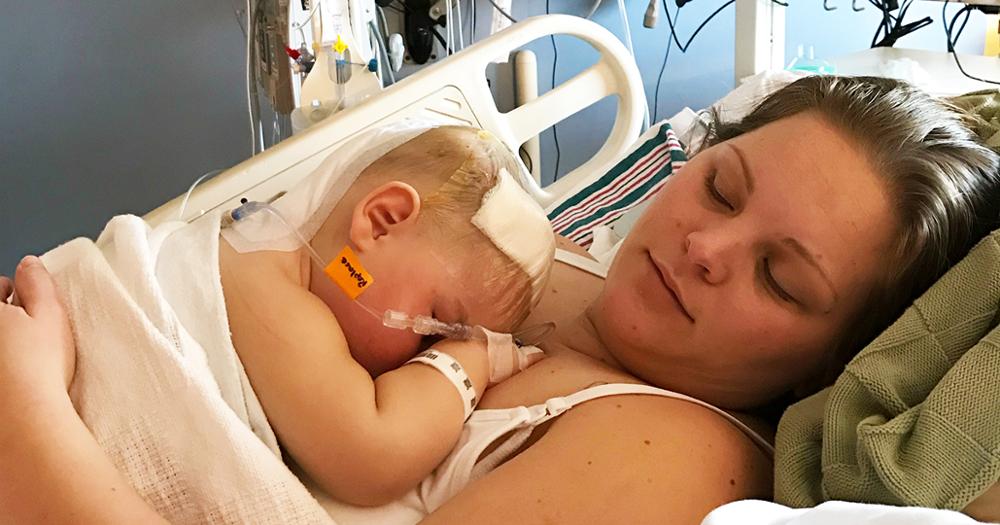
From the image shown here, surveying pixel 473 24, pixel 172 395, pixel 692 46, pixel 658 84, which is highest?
pixel 172 395

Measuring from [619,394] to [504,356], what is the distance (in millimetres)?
172

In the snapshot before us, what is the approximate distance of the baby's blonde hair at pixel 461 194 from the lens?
3.49 feet

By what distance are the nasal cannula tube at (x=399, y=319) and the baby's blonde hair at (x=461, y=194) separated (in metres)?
0.05

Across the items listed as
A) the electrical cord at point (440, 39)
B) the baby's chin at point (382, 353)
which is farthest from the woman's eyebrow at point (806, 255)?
the electrical cord at point (440, 39)

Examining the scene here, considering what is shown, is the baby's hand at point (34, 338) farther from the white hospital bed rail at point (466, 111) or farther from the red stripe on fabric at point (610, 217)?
the red stripe on fabric at point (610, 217)

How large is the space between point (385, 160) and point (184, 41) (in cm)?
189

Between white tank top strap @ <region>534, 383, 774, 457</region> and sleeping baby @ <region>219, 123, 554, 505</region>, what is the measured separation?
10 cm

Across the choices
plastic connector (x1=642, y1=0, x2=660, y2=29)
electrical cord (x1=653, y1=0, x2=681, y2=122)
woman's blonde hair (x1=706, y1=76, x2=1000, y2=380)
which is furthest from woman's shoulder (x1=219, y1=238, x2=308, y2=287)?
electrical cord (x1=653, y1=0, x2=681, y2=122)

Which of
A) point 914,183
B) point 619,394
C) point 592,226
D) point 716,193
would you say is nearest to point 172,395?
point 619,394

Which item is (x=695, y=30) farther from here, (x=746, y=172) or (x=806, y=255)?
(x=806, y=255)

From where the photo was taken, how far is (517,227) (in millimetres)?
1102

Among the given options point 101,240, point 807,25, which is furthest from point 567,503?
point 807,25

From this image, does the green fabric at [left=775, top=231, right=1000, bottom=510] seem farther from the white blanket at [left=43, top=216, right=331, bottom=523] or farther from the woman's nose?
the white blanket at [left=43, top=216, right=331, bottom=523]

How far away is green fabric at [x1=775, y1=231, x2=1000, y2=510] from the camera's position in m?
0.80
